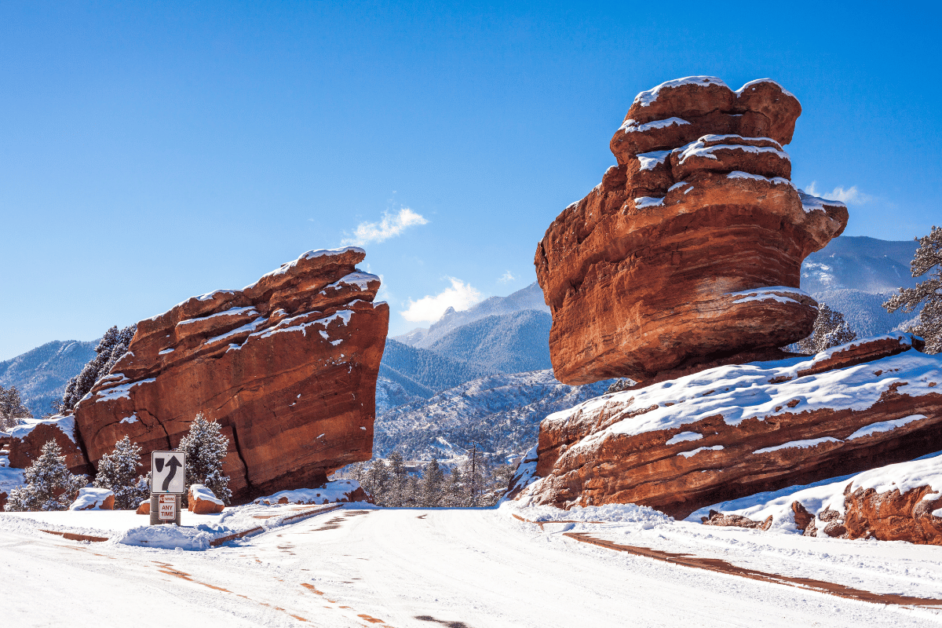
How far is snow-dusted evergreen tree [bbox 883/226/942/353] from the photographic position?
28.9 meters

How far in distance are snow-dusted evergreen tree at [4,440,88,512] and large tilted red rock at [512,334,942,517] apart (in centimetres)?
2971

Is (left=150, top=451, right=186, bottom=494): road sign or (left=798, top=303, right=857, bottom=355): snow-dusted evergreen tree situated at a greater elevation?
(left=798, top=303, right=857, bottom=355): snow-dusted evergreen tree

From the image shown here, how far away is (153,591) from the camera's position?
5.81 m

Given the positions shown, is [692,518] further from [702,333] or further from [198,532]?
[198,532]

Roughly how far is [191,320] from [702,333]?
36.1 m

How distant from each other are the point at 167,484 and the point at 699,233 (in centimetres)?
1976

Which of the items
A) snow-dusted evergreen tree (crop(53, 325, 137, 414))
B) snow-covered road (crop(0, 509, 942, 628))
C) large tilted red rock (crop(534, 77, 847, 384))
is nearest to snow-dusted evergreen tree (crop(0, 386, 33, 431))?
snow-dusted evergreen tree (crop(53, 325, 137, 414))

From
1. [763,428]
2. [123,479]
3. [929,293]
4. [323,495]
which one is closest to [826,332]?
[929,293]

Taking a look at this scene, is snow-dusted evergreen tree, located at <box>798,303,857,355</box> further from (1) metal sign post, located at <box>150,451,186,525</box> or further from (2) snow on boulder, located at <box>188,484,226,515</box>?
(1) metal sign post, located at <box>150,451,186,525</box>

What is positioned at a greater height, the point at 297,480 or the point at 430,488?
the point at 297,480

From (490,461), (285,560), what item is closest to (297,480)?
(285,560)

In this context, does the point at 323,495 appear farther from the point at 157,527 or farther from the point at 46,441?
the point at 157,527

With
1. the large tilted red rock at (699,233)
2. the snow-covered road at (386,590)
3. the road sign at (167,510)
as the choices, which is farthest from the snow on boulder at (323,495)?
the snow-covered road at (386,590)

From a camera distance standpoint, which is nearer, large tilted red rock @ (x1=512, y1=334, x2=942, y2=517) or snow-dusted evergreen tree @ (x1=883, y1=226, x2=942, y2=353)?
large tilted red rock @ (x1=512, y1=334, x2=942, y2=517)
